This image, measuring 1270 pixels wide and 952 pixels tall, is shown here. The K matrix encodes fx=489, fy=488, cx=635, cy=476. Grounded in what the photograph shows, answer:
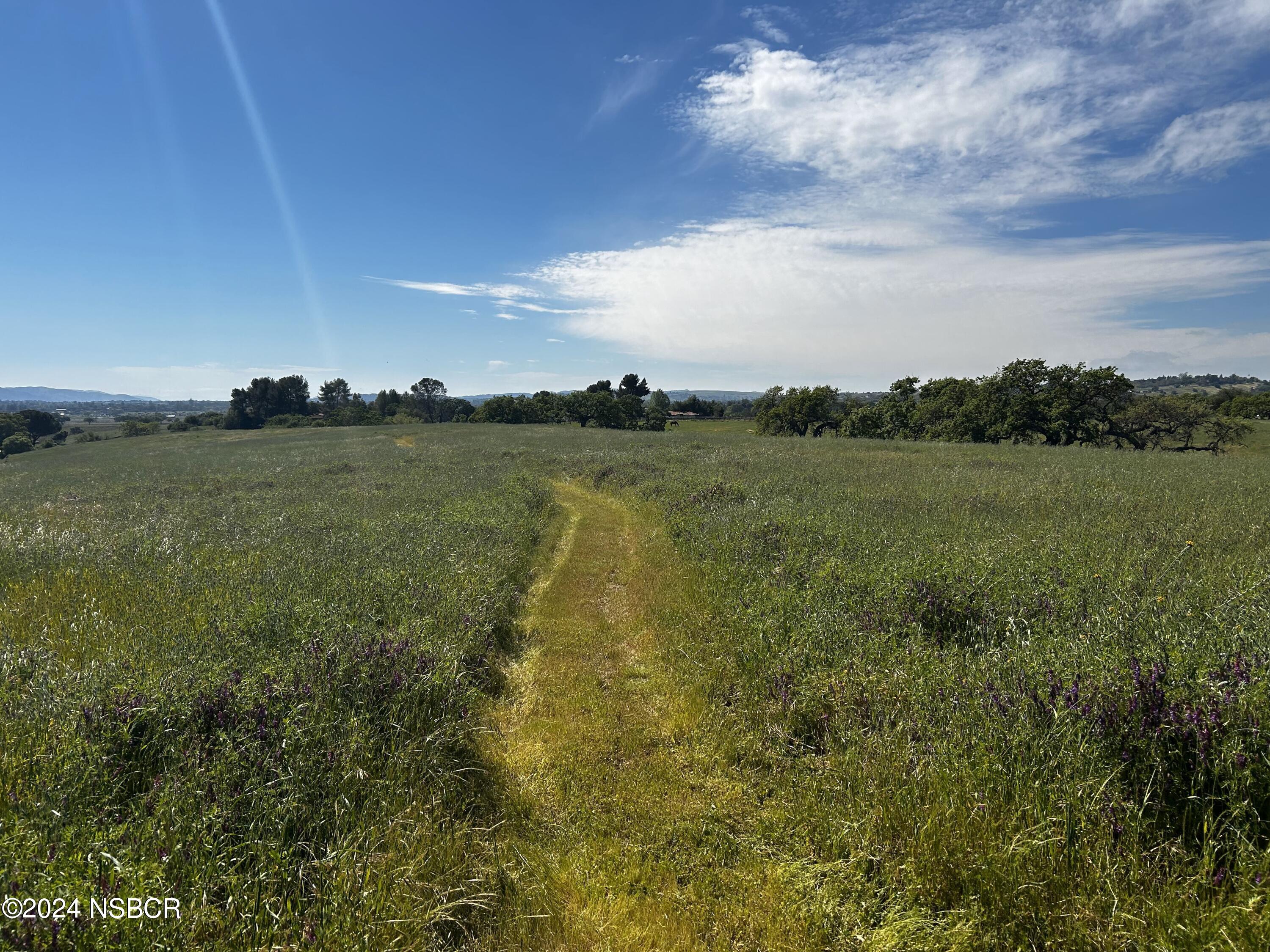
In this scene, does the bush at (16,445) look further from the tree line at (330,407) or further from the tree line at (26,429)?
the tree line at (330,407)

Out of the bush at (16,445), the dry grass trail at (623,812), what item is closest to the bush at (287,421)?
the bush at (16,445)

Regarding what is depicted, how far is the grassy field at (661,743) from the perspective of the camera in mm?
3141

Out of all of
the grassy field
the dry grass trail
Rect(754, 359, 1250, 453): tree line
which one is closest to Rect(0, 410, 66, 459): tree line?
the grassy field

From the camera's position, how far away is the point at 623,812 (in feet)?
15.2

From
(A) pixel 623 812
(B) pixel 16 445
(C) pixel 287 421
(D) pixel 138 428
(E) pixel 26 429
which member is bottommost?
(A) pixel 623 812

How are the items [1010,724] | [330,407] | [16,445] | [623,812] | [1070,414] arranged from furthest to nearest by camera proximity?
[330,407], [16,445], [1070,414], [623,812], [1010,724]

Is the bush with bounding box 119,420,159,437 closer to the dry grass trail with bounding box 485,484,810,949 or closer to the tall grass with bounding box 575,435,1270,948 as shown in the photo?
the dry grass trail with bounding box 485,484,810,949

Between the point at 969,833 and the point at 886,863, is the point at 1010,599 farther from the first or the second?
the point at 886,863

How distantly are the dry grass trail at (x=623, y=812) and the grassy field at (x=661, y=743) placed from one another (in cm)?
3

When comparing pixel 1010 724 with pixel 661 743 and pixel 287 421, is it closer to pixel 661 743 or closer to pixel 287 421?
pixel 661 743

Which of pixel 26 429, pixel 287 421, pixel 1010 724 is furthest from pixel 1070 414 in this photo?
pixel 26 429

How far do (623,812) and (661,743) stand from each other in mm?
1083

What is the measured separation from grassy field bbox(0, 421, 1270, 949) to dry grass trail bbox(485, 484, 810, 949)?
3cm

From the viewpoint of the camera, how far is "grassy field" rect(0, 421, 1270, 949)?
3.14 metres
